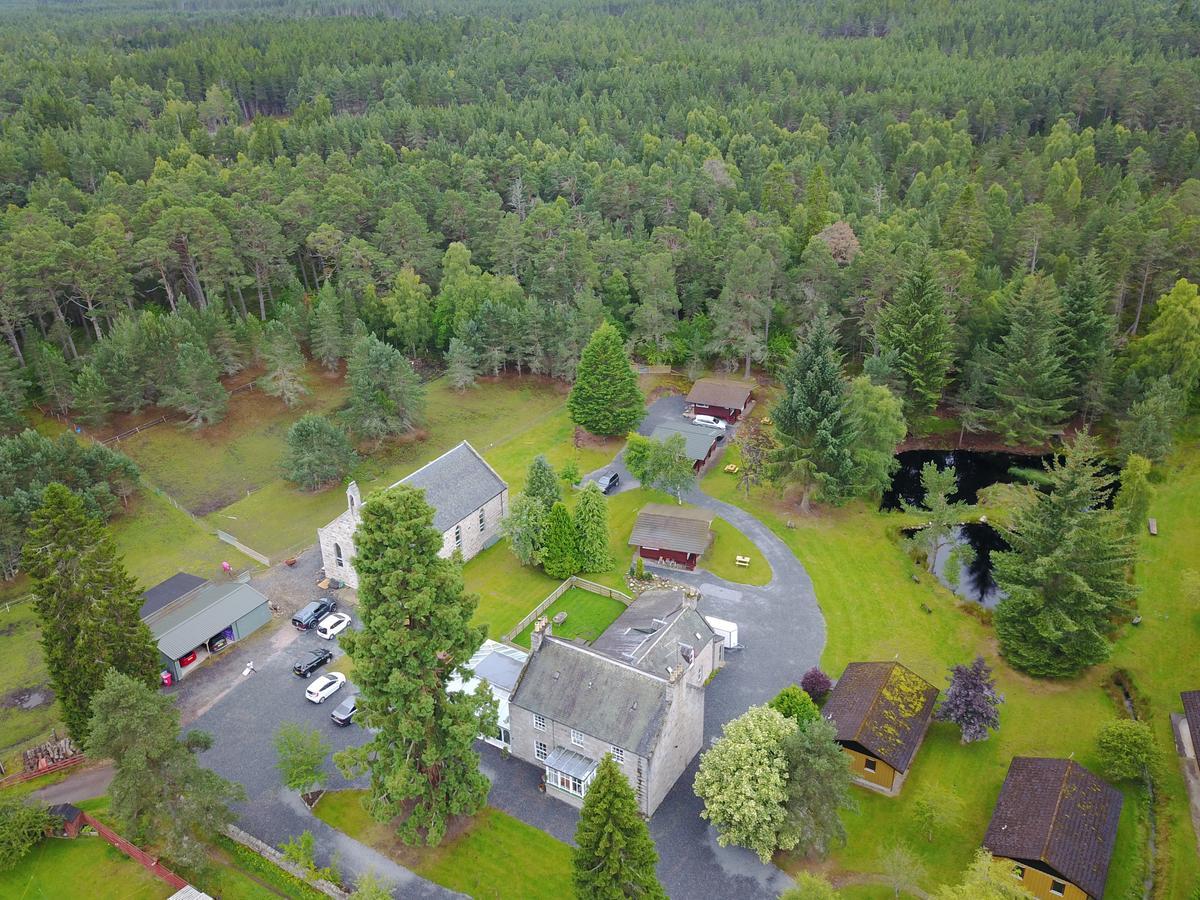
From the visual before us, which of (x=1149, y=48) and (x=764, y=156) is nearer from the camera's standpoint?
(x=764, y=156)

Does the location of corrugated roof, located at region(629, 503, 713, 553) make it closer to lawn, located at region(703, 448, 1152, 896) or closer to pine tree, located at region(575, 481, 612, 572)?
pine tree, located at region(575, 481, 612, 572)

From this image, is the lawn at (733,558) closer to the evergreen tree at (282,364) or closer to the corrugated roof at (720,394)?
the corrugated roof at (720,394)

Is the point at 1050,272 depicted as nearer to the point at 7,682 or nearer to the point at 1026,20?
the point at 7,682

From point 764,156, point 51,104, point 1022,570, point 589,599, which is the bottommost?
point 589,599

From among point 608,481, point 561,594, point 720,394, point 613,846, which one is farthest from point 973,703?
point 720,394

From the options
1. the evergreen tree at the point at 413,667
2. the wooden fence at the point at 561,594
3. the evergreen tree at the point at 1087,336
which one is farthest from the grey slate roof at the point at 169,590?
the evergreen tree at the point at 1087,336

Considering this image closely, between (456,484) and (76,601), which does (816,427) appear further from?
(76,601)

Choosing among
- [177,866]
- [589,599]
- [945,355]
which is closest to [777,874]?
[589,599]
